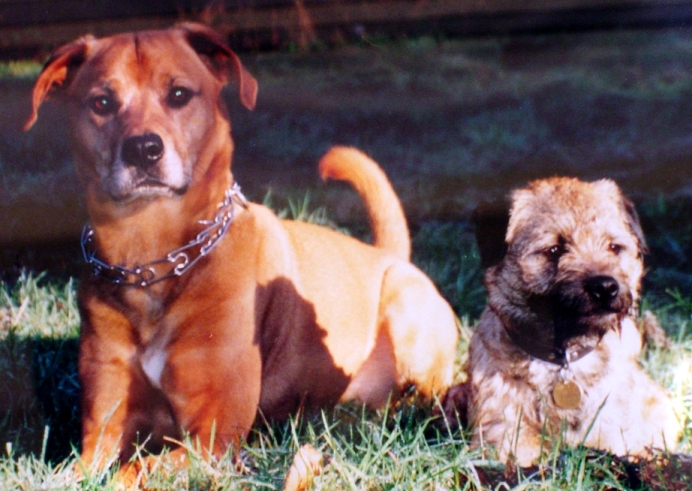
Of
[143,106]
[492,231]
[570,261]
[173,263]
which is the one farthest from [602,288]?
[143,106]

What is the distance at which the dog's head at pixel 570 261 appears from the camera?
192 cm

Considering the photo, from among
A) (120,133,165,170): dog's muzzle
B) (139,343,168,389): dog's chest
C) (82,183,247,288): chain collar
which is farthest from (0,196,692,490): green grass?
(120,133,165,170): dog's muzzle

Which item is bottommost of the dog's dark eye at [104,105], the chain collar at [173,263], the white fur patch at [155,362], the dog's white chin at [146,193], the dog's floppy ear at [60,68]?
the white fur patch at [155,362]

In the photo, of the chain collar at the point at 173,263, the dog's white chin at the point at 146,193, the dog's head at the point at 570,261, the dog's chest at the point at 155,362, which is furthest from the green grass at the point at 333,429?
the dog's white chin at the point at 146,193

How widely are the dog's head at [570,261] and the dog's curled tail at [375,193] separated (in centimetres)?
71

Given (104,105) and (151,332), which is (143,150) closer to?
(104,105)

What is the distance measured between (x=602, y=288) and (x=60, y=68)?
1677 mm

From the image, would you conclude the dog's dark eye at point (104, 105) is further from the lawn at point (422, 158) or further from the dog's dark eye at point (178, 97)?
the lawn at point (422, 158)

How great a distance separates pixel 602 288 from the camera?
1898mm

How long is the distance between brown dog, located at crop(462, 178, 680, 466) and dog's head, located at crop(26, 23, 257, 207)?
95 centimetres

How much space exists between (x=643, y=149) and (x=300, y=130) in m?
1.37

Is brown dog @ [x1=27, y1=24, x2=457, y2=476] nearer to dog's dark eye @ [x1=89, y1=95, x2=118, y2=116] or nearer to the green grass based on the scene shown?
dog's dark eye @ [x1=89, y1=95, x2=118, y2=116]

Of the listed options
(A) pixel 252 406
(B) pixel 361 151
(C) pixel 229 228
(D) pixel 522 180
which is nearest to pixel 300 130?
(B) pixel 361 151

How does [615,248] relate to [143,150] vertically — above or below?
below
